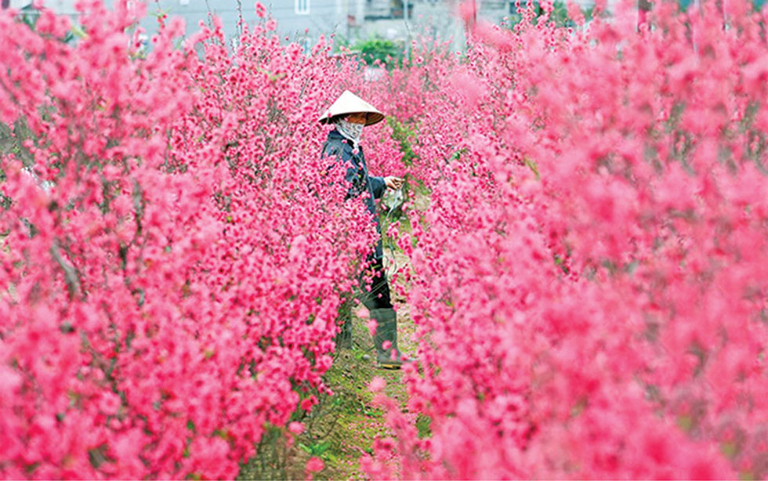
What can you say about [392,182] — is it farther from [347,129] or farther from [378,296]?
[378,296]

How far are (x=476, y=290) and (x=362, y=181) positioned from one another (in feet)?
12.1

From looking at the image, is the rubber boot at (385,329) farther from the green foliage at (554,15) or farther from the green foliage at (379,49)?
the green foliage at (379,49)

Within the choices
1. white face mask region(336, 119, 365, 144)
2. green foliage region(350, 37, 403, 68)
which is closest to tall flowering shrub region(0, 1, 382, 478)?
white face mask region(336, 119, 365, 144)

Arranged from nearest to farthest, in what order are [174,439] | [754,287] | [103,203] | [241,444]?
[754,287] < [174,439] < [241,444] < [103,203]

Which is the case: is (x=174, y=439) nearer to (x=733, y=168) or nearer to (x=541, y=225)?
(x=541, y=225)

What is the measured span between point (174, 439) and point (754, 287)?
2.03 metres

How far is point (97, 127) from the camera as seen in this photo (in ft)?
10.4

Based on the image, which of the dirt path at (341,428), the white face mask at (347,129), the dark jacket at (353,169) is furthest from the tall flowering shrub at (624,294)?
the white face mask at (347,129)

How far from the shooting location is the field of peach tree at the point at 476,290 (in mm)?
2107

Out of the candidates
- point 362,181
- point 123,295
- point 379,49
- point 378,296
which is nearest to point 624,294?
point 123,295

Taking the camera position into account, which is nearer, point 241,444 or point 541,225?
point 241,444

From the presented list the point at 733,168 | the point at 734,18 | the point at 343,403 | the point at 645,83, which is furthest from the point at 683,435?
the point at 343,403

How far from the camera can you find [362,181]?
267 inches

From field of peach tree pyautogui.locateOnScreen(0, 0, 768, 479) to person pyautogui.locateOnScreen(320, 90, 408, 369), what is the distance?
2194 millimetres
